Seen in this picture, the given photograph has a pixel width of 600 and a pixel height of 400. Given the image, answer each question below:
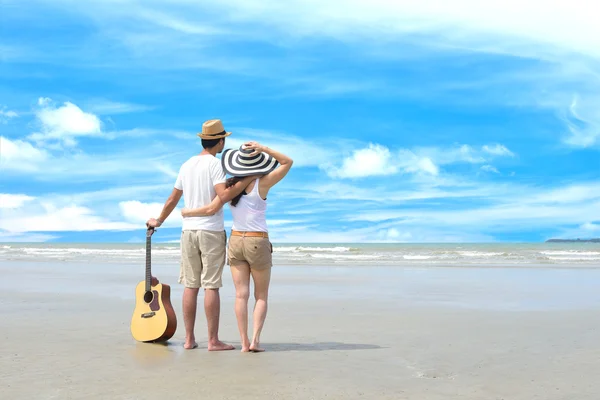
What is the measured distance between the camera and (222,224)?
5770 mm

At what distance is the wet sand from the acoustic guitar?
0.14m

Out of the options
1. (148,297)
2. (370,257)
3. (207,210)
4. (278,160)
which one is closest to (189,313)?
(148,297)

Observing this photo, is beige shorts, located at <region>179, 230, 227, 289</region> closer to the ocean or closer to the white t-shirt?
the white t-shirt

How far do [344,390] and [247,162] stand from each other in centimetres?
216

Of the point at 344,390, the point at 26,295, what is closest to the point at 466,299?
the point at 344,390

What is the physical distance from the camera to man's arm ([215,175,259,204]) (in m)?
5.52

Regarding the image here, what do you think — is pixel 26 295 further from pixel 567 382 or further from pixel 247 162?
pixel 567 382

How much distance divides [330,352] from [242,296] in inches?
37.8

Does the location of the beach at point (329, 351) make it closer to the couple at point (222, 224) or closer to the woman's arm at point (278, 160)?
the couple at point (222, 224)

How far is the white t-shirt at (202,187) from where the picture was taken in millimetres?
5699

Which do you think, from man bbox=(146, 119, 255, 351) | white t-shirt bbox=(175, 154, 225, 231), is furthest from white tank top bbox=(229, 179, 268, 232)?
white t-shirt bbox=(175, 154, 225, 231)

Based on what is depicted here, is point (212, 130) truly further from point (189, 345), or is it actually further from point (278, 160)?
point (189, 345)

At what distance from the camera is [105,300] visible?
10.1m

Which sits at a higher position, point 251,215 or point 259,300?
point 251,215
